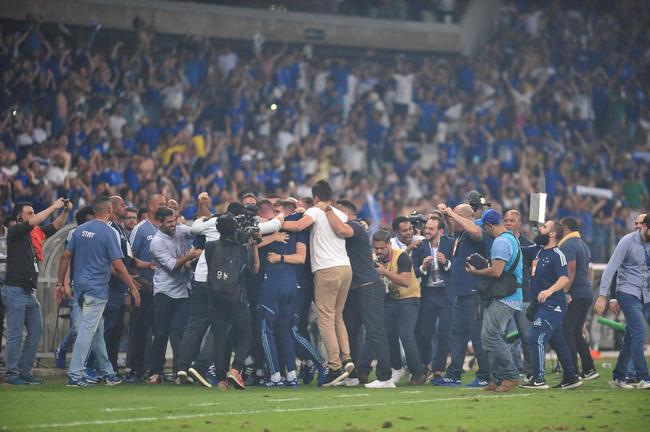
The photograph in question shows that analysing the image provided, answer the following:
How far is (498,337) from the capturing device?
13672 mm

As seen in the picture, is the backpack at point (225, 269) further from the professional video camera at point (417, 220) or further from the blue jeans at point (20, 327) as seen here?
the professional video camera at point (417, 220)

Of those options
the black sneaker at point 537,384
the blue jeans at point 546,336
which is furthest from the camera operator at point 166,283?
the black sneaker at point 537,384

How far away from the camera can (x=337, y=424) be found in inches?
429

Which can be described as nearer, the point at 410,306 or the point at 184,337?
the point at 184,337

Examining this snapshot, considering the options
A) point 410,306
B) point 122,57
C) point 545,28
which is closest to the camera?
point 410,306

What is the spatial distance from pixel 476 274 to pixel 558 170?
17.3 m

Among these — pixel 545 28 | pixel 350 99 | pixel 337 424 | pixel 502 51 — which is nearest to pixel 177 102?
pixel 350 99

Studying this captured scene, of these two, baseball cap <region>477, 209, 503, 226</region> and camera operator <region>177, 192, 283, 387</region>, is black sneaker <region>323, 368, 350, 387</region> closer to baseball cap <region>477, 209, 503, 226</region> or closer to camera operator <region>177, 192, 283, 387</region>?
camera operator <region>177, 192, 283, 387</region>

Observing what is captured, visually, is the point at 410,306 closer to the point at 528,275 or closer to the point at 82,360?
the point at 528,275

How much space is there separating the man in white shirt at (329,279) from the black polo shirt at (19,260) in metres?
3.09

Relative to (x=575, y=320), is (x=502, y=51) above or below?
above

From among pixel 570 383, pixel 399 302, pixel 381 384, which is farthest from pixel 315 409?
pixel 570 383

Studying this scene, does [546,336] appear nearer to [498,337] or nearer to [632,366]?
[498,337]

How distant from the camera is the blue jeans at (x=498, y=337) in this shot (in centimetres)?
1366
